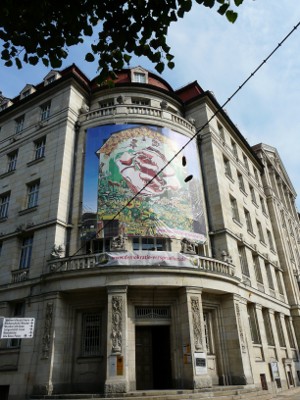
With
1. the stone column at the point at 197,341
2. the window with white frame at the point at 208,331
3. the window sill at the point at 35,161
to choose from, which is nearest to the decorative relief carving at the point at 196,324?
the stone column at the point at 197,341

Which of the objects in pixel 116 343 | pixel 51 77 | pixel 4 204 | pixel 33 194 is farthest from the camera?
pixel 51 77

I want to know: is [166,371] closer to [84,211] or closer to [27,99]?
[84,211]

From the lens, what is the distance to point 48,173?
20.9m

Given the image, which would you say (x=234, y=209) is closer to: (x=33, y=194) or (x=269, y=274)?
(x=269, y=274)

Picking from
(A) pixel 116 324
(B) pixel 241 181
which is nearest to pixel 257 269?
(B) pixel 241 181

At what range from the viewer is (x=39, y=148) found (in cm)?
2330

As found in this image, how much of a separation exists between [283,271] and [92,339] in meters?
20.9

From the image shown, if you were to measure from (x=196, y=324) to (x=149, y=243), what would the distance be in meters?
4.92

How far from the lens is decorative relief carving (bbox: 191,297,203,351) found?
49.5 ft

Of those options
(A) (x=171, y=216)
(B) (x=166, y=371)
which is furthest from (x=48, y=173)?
(B) (x=166, y=371)

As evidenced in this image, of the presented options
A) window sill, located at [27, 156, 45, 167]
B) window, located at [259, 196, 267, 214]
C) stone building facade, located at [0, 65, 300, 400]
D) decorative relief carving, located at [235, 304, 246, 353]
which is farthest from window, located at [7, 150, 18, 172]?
window, located at [259, 196, 267, 214]

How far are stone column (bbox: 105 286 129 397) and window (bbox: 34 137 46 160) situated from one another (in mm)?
11774

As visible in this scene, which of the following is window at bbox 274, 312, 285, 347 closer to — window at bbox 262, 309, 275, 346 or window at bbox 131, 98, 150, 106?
window at bbox 262, 309, 275, 346

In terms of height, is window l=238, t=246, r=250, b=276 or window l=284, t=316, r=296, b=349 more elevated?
window l=238, t=246, r=250, b=276
